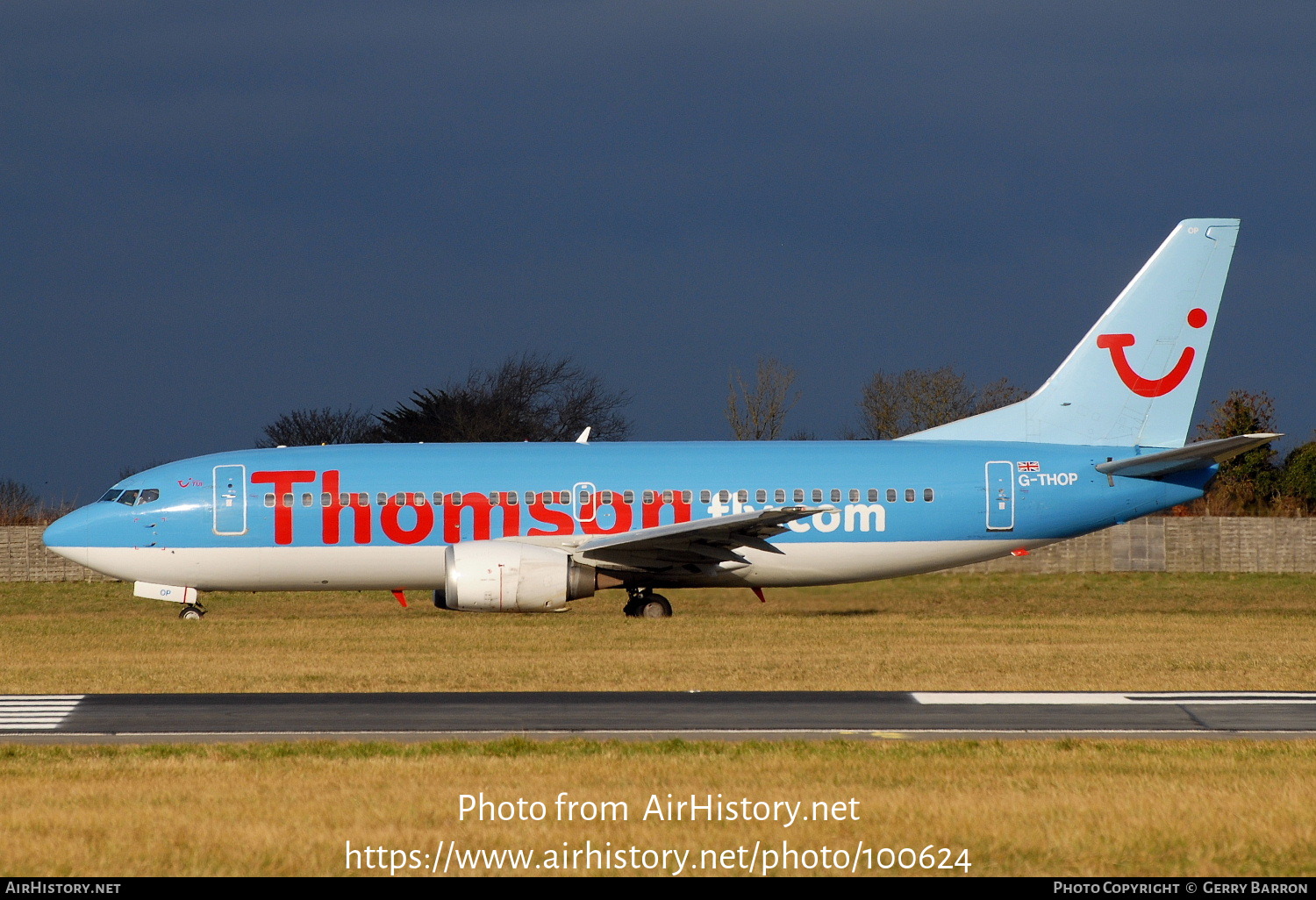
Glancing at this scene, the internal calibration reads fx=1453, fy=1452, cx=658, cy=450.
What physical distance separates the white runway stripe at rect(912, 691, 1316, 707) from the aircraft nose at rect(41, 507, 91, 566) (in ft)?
61.3

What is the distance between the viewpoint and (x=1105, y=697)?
1622 centimetres

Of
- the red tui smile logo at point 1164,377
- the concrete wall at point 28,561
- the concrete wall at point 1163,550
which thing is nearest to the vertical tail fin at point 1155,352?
the red tui smile logo at point 1164,377

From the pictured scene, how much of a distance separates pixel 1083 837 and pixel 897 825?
115cm

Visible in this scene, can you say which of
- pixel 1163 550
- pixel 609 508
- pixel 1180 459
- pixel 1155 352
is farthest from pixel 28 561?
pixel 1163 550

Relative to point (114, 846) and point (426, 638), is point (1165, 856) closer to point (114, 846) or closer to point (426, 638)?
point (114, 846)

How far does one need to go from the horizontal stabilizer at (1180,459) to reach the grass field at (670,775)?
15.6 feet

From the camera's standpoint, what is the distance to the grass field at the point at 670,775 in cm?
881

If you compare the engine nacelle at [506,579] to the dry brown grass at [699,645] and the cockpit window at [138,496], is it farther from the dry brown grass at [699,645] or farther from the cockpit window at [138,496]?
the cockpit window at [138,496]

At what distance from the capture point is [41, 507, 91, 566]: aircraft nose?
28672 millimetres

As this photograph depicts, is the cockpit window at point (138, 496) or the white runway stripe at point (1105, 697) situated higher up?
the cockpit window at point (138, 496)

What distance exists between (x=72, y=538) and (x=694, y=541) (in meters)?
12.3

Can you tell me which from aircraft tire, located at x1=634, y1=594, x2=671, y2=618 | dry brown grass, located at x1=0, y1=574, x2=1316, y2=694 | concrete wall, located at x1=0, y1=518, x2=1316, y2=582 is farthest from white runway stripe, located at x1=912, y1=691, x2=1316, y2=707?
concrete wall, located at x1=0, y1=518, x2=1316, y2=582

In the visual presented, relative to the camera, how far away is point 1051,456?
94.6 ft

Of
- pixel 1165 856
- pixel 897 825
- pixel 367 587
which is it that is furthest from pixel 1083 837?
pixel 367 587
